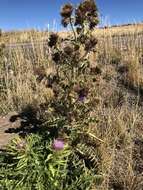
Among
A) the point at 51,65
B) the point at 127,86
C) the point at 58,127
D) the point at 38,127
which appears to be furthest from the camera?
the point at 51,65

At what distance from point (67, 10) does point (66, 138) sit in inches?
43.5

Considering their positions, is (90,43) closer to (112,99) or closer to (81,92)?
(81,92)

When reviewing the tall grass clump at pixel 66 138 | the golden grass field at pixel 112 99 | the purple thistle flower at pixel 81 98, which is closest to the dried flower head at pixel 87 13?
the tall grass clump at pixel 66 138

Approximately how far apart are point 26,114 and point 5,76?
2.56 meters

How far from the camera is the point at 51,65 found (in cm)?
889

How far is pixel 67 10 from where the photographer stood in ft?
14.9

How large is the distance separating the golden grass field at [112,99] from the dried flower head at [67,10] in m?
0.54

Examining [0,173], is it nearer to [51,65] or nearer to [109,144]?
[109,144]

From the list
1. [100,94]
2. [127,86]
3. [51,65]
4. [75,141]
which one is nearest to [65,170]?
[75,141]

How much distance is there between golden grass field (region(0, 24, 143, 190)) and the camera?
472 cm

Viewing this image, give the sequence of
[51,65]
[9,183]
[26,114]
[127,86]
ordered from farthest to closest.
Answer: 1. [51,65]
2. [127,86]
3. [26,114]
4. [9,183]

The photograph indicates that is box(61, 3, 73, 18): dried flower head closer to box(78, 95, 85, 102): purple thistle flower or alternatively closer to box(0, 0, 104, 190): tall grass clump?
box(0, 0, 104, 190): tall grass clump

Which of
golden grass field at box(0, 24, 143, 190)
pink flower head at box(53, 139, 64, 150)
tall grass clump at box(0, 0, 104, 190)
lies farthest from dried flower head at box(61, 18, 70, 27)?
pink flower head at box(53, 139, 64, 150)

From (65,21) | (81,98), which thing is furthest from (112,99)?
(65,21)
